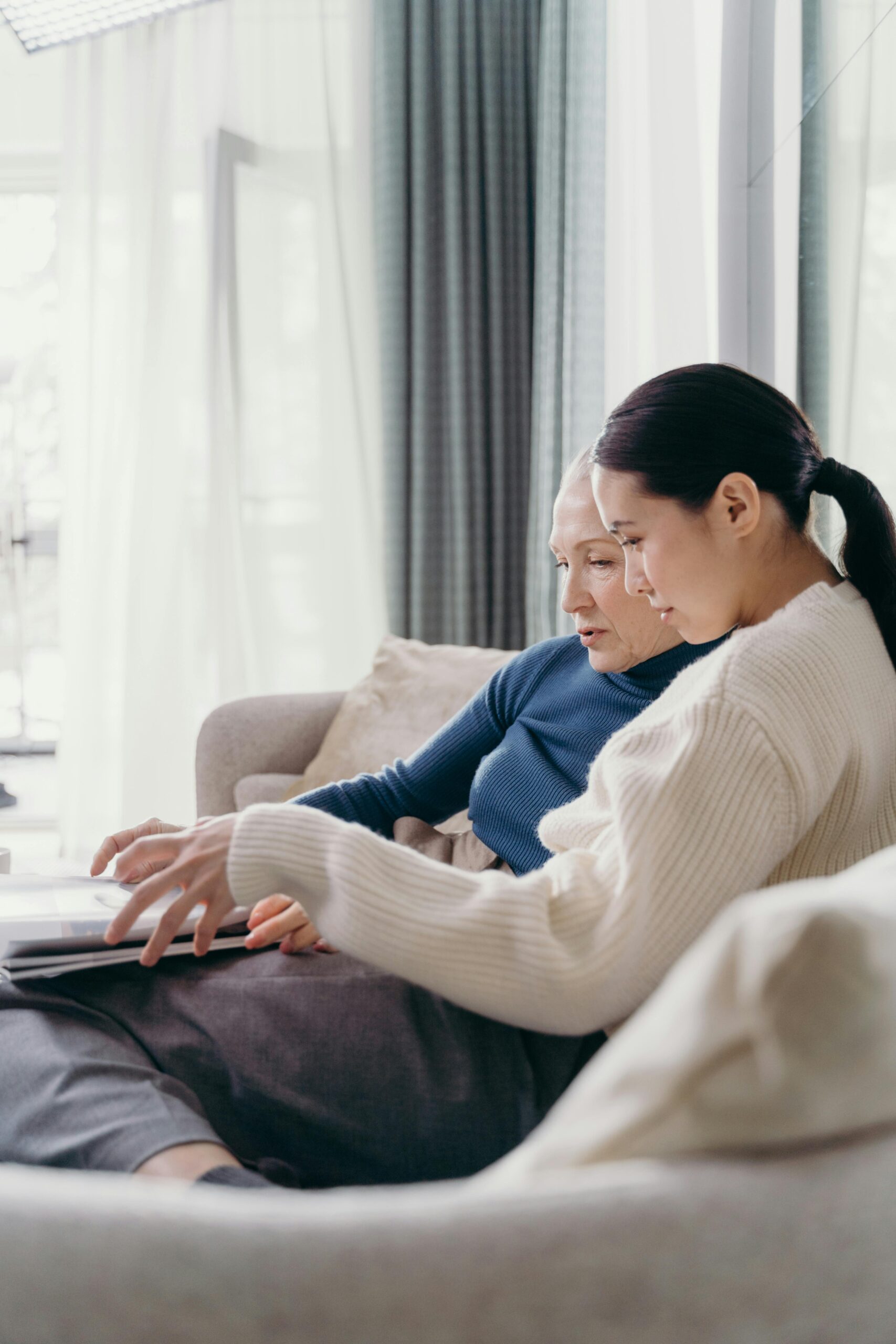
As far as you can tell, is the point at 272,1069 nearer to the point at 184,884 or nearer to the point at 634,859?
the point at 184,884

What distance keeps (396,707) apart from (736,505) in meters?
1.29

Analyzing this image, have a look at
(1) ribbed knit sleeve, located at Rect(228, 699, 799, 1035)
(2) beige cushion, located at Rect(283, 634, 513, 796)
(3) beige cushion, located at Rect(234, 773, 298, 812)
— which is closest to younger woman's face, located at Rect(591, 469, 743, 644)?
(1) ribbed knit sleeve, located at Rect(228, 699, 799, 1035)

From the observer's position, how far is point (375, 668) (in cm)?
230

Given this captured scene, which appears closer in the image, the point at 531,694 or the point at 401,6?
the point at 531,694

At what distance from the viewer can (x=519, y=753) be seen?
1433 millimetres

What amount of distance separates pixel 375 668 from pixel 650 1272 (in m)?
1.92

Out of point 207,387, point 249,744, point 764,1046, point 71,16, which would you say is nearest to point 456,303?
point 207,387

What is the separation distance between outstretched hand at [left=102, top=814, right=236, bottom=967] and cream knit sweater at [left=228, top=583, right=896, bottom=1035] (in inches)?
2.2

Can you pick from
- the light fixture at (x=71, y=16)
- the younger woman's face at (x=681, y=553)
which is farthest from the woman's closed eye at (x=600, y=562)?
the light fixture at (x=71, y=16)

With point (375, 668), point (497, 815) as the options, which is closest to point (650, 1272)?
point (497, 815)

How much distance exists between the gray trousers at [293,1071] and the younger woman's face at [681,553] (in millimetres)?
405

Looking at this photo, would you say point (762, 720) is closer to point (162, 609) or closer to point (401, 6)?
point (162, 609)

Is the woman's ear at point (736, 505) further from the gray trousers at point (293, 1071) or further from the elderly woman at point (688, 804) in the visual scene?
the gray trousers at point (293, 1071)

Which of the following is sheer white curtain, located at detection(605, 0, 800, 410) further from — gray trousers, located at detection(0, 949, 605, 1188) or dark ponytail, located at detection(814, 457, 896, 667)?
gray trousers, located at detection(0, 949, 605, 1188)
